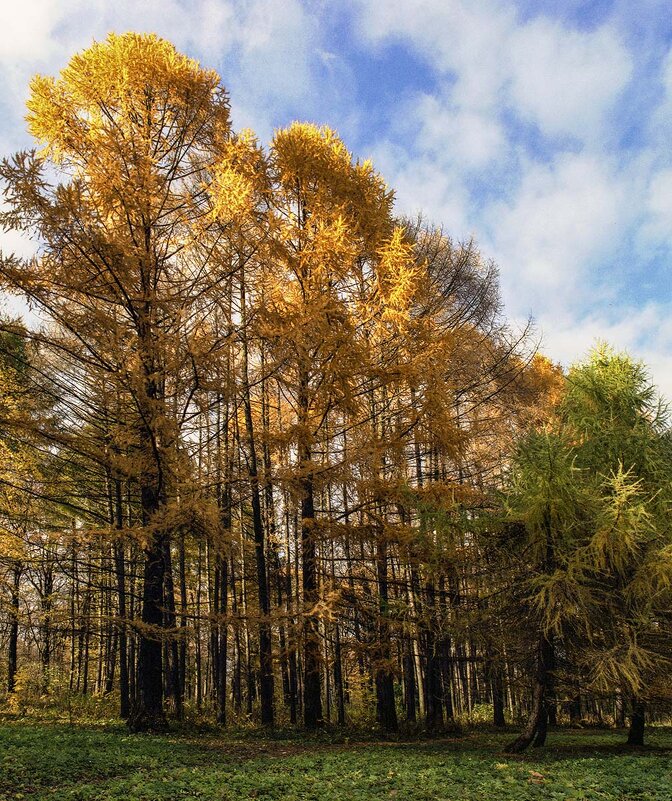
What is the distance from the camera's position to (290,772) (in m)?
6.75

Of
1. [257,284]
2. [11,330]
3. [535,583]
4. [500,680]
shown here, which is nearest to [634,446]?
[535,583]

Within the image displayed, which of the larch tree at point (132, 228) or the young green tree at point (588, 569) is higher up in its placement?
the larch tree at point (132, 228)

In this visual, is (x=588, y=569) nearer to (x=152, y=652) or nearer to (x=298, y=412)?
(x=298, y=412)

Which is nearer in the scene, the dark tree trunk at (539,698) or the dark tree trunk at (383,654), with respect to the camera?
the dark tree trunk at (539,698)

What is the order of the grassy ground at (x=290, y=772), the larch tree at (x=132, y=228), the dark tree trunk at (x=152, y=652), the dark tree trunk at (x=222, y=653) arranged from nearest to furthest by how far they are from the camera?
1. the grassy ground at (x=290, y=772)
2. the larch tree at (x=132, y=228)
3. the dark tree trunk at (x=152, y=652)
4. the dark tree trunk at (x=222, y=653)

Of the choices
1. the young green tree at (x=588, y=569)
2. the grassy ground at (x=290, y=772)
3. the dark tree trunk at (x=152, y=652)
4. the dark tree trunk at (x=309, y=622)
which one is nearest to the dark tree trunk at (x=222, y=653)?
the dark tree trunk at (x=309, y=622)

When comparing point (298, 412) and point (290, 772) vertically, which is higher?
point (298, 412)

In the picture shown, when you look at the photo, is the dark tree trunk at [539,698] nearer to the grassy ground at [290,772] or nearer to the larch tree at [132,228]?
the grassy ground at [290,772]

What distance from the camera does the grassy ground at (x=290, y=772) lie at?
5438 mm

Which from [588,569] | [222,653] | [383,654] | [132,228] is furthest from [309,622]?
[222,653]

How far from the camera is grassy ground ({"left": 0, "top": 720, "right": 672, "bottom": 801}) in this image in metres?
5.44

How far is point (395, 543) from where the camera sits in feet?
38.9

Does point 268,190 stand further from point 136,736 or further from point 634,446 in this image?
point 136,736

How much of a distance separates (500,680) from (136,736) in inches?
310
